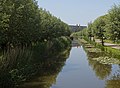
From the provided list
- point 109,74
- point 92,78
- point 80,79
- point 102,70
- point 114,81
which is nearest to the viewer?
Answer: point 114,81

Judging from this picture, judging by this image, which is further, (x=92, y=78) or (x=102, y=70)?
(x=102, y=70)

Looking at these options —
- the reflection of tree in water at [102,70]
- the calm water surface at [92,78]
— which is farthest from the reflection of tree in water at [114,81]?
the reflection of tree in water at [102,70]

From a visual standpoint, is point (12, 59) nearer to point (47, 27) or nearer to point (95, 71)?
point (95, 71)

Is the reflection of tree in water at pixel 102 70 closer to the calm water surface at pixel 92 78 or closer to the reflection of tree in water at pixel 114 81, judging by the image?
the calm water surface at pixel 92 78

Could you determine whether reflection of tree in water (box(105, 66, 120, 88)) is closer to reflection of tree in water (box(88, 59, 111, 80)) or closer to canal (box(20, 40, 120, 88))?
A: canal (box(20, 40, 120, 88))

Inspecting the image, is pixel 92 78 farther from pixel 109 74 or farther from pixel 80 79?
pixel 109 74

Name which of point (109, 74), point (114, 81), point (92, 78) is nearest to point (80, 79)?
point (92, 78)

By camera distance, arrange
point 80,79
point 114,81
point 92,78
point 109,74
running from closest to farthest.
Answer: point 114,81, point 80,79, point 92,78, point 109,74

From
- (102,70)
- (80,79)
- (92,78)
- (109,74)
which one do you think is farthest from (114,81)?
(102,70)

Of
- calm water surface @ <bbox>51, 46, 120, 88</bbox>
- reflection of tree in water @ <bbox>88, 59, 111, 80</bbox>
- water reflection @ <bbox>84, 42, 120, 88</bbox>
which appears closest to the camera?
calm water surface @ <bbox>51, 46, 120, 88</bbox>

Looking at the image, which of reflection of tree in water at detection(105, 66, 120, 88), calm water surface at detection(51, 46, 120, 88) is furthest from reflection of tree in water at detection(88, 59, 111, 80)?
reflection of tree in water at detection(105, 66, 120, 88)

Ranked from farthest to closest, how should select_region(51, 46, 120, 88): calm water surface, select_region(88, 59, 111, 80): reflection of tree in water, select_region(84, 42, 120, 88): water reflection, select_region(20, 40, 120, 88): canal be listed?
select_region(88, 59, 111, 80): reflection of tree in water
select_region(84, 42, 120, 88): water reflection
select_region(51, 46, 120, 88): calm water surface
select_region(20, 40, 120, 88): canal

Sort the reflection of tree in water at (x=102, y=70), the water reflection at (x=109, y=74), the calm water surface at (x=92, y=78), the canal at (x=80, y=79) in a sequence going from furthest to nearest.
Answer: the reflection of tree in water at (x=102, y=70) < the water reflection at (x=109, y=74) < the calm water surface at (x=92, y=78) < the canal at (x=80, y=79)

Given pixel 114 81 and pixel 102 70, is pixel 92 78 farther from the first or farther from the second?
pixel 102 70
